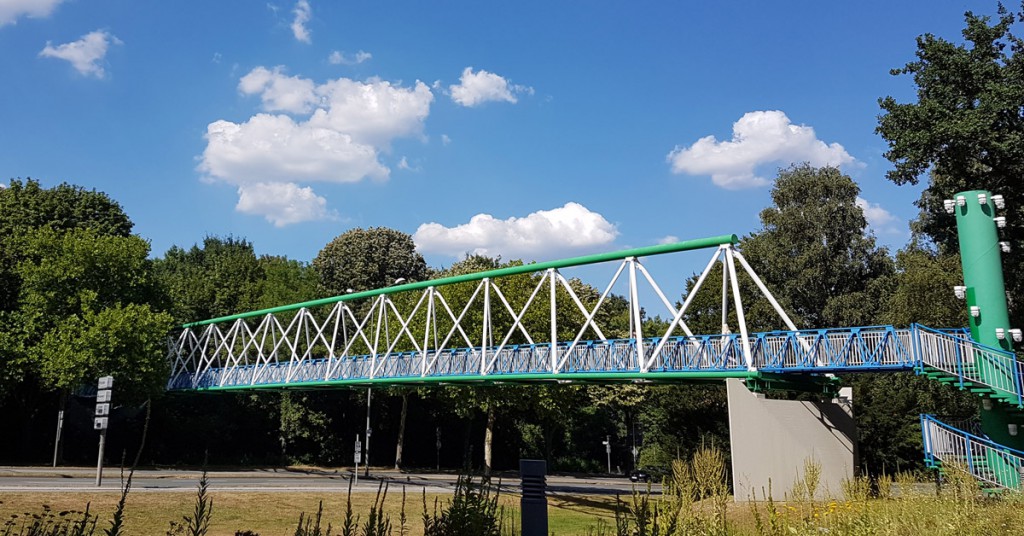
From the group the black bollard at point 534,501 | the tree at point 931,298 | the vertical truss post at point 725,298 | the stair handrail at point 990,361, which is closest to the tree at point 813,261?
the tree at point 931,298

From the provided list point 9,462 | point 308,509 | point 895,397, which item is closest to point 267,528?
point 308,509

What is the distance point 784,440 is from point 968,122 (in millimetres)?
16440

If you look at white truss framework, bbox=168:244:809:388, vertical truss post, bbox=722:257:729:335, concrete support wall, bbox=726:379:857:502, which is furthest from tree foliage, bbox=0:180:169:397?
concrete support wall, bbox=726:379:857:502

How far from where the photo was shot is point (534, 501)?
23.4 ft

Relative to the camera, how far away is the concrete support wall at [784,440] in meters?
19.5

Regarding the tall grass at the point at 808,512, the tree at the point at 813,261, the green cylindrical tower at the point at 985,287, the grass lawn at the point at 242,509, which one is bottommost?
the grass lawn at the point at 242,509

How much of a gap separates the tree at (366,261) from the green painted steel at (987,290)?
50.7 meters

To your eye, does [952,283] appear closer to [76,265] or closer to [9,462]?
[76,265]

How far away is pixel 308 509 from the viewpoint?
26.0 m

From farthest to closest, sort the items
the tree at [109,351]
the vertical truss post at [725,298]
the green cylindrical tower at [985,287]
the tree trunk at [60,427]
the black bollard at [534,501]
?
the tree at [109,351] < the tree trunk at [60,427] < the vertical truss post at [725,298] < the green cylindrical tower at [985,287] < the black bollard at [534,501]

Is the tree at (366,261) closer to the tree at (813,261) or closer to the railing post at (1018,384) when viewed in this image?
the tree at (813,261)

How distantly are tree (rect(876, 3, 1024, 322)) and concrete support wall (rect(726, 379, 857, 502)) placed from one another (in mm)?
14013

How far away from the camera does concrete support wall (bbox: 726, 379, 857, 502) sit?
19500 millimetres

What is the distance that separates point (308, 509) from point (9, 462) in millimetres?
Answer: 25503
